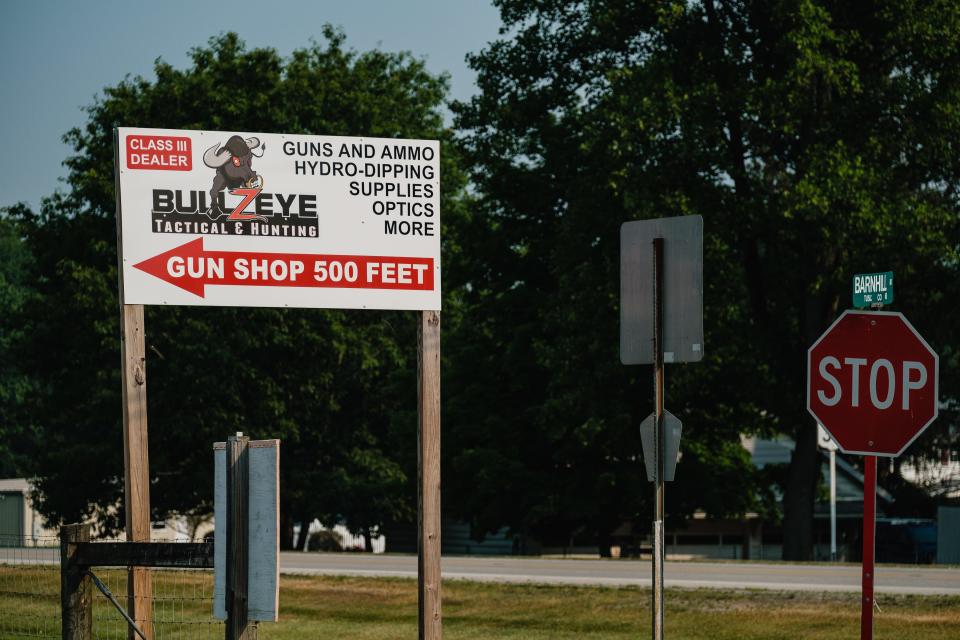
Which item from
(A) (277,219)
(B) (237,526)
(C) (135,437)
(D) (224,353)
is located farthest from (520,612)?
(D) (224,353)

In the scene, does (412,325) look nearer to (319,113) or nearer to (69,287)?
(319,113)

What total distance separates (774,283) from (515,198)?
766cm

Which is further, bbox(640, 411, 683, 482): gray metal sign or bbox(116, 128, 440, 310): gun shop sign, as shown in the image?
bbox(116, 128, 440, 310): gun shop sign

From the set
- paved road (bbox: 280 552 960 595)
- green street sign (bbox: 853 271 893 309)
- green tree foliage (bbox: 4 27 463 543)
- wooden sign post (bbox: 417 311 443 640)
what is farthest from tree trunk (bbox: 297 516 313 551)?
green street sign (bbox: 853 271 893 309)

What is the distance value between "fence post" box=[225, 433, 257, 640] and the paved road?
15358 mm

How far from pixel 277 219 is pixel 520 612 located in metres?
9.54

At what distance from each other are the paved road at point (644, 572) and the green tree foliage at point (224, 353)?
12433mm

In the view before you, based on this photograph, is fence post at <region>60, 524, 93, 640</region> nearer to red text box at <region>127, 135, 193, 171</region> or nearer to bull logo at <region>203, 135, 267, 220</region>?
bull logo at <region>203, 135, 267, 220</region>

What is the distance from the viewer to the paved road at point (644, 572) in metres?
22.0

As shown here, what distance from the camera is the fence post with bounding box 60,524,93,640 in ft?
29.2

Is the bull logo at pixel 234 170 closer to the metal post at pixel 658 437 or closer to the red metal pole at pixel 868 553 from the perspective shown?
the metal post at pixel 658 437

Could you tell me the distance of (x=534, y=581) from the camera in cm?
2269

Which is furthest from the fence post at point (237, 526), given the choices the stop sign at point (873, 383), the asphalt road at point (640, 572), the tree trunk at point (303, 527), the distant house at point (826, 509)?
the distant house at point (826, 509)

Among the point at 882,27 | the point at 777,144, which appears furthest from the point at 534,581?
the point at 882,27
